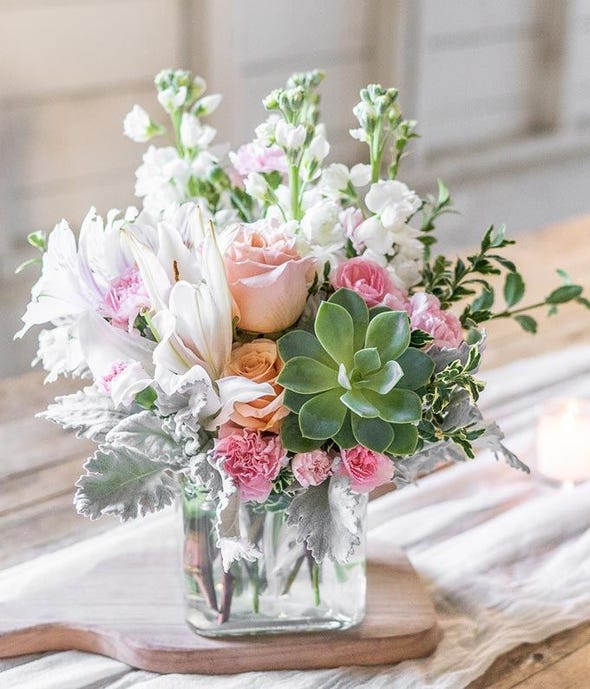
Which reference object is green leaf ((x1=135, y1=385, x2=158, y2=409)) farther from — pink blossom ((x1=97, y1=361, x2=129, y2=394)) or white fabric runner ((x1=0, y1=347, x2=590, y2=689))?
white fabric runner ((x1=0, y1=347, x2=590, y2=689))

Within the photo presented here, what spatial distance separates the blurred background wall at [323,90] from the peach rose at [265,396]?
167 centimetres

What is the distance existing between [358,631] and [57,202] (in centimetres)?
175

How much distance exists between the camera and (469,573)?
3.75 ft

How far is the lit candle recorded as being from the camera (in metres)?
1.34

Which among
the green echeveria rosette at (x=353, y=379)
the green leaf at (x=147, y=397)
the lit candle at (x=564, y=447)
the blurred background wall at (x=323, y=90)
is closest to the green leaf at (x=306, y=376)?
the green echeveria rosette at (x=353, y=379)

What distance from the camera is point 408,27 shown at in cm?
304

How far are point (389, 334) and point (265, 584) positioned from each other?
0.28 m

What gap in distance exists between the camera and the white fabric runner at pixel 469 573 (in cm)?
A: 98

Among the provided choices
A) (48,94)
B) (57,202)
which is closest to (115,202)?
(57,202)

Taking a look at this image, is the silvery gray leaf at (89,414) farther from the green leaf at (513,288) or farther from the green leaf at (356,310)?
the green leaf at (513,288)

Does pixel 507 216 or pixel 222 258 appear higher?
pixel 222 258

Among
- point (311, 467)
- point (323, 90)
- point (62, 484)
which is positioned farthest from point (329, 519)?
point (323, 90)

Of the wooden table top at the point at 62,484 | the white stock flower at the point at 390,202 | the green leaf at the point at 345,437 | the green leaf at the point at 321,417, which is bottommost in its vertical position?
the wooden table top at the point at 62,484

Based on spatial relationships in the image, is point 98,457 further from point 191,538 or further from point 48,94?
point 48,94
